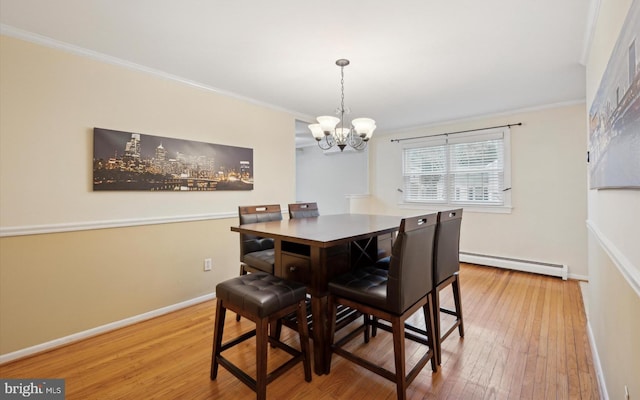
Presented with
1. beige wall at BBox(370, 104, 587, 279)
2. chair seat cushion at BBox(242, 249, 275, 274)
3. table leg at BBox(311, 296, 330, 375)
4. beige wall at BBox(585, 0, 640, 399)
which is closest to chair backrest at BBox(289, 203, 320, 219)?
chair seat cushion at BBox(242, 249, 275, 274)

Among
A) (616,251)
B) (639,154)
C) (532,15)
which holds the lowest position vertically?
(616,251)

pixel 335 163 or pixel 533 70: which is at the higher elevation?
pixel 533 70

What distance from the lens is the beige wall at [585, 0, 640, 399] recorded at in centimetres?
100

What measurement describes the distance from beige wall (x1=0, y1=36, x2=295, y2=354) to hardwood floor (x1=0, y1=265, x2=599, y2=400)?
30cm

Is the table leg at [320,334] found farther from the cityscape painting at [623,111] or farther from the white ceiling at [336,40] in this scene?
the white ceiling at [336,40]

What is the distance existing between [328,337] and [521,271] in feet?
11.5

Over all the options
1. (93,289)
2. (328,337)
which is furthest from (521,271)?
(93,289)

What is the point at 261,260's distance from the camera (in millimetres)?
2379

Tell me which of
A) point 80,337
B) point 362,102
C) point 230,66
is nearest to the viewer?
point 80,337

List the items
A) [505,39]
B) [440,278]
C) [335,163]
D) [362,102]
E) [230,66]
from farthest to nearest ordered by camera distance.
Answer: [335,163], [362,102], [230,66], [505,39], [440,278]

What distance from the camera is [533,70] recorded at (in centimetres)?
272

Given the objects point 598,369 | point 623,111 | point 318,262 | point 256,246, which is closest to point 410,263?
point 318,262

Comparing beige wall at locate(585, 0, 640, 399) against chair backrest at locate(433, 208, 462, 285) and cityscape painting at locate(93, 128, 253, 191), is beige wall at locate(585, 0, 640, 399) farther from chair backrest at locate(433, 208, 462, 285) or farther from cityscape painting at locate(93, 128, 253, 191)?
cityscape painting at locate(93, 128, 253, 191)

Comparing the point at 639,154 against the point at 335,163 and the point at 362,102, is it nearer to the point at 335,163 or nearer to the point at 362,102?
the point at 362,102
